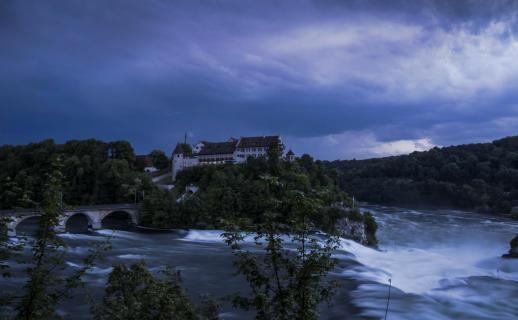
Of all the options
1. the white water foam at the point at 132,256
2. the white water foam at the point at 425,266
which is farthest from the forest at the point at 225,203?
the white water foam at the point at 132,256

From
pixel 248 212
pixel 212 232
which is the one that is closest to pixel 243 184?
pixel 248 212

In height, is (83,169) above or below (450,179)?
above

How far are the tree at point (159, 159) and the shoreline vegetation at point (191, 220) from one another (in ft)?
38.0

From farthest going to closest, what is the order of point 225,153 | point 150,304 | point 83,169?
point 225,153, point 83,169, point 150,304

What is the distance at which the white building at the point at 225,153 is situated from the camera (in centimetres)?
8669

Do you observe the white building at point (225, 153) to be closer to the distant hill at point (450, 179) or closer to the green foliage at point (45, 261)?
the distant hill at point (450, 179)

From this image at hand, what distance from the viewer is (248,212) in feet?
199

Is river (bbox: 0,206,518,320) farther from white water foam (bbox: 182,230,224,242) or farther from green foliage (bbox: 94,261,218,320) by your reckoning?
green foliage (bbox: 94,261,218,320)

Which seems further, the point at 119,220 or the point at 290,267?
the point at 119,220

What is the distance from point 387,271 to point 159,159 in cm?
8151

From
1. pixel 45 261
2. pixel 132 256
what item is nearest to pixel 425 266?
pixel 132 256

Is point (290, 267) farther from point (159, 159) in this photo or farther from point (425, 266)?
point (159, 159)

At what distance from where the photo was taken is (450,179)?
373 ft

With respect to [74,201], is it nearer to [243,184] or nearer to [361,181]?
[243,184]
